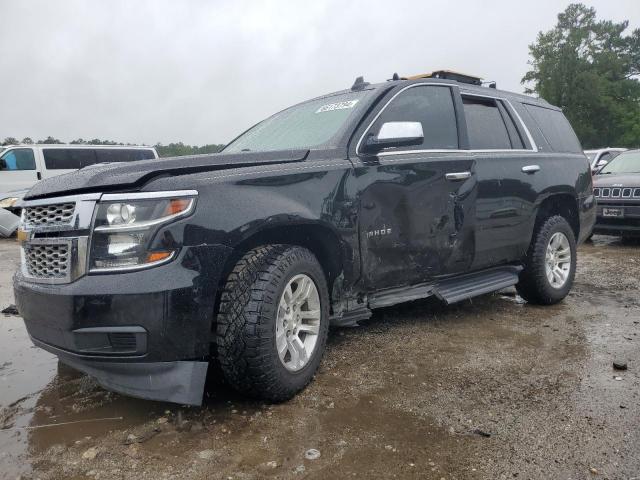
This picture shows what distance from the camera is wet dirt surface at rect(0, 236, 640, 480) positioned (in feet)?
7.27

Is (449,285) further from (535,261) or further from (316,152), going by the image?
(316,152)

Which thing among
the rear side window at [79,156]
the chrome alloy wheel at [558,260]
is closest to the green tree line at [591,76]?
the rear side window at [79,156]

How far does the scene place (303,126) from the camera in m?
3.75

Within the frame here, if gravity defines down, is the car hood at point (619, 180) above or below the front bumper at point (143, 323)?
above

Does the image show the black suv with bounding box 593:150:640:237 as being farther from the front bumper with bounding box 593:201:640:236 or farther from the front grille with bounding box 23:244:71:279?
the front grille with bounding box 23:244:71:279

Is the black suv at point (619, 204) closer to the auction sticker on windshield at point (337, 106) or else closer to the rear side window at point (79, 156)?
the auction sticker on windshield at point (337, 106)

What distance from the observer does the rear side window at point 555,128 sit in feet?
16.0

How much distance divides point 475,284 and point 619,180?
5.77 metres

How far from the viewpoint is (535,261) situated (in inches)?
181

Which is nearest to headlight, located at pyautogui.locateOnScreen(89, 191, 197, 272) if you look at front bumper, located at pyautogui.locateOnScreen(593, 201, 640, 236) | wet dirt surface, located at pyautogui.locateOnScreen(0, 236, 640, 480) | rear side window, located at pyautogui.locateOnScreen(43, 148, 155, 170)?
wet dirt surface, located at pyautogui.locateOnScreen(0, 236, 640, 480)

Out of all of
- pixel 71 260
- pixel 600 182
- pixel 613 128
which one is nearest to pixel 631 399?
pixel 71 260

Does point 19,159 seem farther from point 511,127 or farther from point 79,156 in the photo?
point 511,127

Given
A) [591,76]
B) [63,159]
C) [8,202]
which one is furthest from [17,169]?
[591,76]

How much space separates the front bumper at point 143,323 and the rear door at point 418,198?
1134 mm
